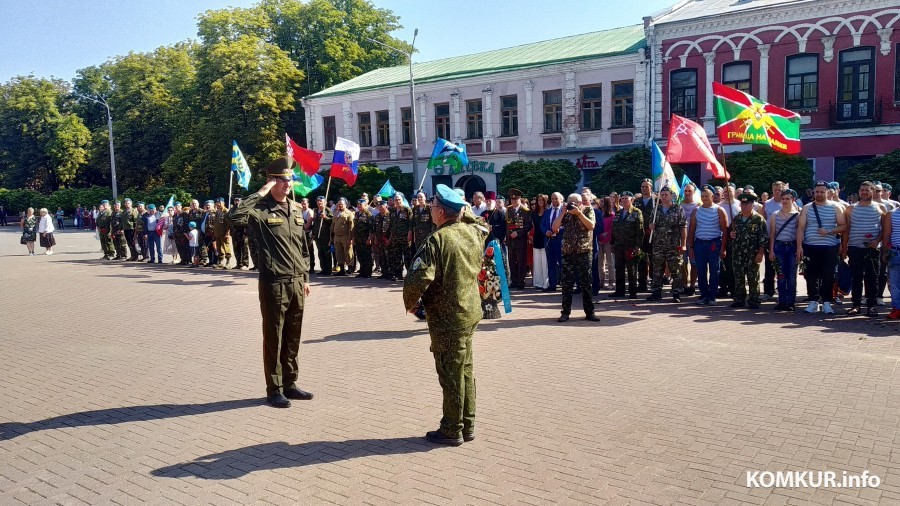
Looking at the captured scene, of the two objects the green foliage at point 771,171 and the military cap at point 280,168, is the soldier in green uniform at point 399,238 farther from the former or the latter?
the green foliage at point 771,171

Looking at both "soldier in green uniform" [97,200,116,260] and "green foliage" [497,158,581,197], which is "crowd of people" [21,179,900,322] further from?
"green foliage" [497,158,581,197]

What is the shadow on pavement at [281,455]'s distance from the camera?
498 cm

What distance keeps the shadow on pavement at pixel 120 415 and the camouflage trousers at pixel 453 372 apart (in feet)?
6.95

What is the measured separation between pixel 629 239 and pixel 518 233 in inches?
104

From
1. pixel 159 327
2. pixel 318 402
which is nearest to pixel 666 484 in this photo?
pixel 318 402

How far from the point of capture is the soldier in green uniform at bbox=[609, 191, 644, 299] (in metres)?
12.3

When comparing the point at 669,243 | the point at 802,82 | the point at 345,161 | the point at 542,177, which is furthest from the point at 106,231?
the point at 802,82

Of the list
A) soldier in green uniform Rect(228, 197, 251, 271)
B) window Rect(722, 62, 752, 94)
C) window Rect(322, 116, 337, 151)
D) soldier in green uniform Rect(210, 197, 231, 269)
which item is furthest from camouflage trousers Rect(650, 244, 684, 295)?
window Rect(322, 116, 337, 151)

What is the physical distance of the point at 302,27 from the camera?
1912 inches

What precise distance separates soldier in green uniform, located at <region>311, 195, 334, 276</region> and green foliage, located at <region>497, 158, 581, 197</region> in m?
12.8

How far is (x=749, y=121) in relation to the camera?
12422 millimetres

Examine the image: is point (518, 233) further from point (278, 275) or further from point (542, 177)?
point (542, 177)

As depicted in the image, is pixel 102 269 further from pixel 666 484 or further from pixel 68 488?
pixel 666 484

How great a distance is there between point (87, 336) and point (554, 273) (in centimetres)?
803
